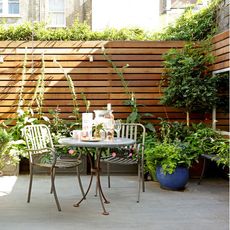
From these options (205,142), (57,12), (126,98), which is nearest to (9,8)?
Result: (57,12)

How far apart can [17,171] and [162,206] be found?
8.36ft

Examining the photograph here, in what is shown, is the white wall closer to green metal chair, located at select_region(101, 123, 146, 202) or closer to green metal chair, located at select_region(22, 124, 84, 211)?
green metal chair, located at select_region(101, 123, 146, 202)

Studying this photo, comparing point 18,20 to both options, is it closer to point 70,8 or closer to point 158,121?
point 70,8

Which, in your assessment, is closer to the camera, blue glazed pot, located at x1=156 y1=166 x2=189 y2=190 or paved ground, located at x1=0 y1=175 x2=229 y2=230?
paved ground, located at x1=0 y1=175 x2=229 y2=230

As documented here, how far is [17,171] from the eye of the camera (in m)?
5.64

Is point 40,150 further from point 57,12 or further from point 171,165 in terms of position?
point 57,12

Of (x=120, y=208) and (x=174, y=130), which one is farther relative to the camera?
(x=174, y=130)

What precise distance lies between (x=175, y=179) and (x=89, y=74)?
233cm

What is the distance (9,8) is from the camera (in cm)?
1414

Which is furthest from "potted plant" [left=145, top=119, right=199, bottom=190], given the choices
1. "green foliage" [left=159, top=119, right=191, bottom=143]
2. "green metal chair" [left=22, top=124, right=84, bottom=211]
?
"green metal chair" [left=22, top=124, right=84, bottom=211]

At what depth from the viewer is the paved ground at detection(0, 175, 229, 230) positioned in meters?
3.42

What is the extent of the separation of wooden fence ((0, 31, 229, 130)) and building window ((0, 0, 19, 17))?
8.70m

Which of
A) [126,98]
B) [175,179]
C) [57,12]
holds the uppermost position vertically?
[57,12]

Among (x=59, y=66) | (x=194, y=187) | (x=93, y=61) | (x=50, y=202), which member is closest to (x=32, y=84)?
(x=59, y=66)
